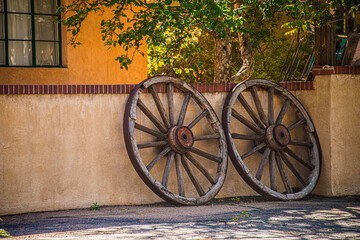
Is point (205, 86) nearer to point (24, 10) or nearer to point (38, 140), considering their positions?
point (38, 140)

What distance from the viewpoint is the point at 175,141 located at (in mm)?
7031

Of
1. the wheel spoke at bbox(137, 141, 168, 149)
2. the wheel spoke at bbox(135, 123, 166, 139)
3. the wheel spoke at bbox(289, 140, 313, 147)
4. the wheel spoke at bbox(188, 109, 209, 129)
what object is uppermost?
the wheel spoke at bbox(188, 109, 209, 129)

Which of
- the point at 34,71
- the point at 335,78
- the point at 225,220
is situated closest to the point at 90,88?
the point at 225,220

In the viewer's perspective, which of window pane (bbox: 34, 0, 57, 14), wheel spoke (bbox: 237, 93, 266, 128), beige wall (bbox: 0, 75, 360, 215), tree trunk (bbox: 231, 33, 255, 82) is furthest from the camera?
tree trunk (bbox: 231, 33, 255, 82)

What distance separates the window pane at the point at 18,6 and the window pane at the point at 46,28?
0.88 feet

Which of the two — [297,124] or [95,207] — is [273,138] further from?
[95,207]

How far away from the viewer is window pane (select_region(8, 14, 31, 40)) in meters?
9.59

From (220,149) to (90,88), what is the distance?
2.13 metres

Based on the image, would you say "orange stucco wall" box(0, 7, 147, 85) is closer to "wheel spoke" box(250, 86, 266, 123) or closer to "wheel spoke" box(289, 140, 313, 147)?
"wheel spoke" box(250, 86, 266, 123)

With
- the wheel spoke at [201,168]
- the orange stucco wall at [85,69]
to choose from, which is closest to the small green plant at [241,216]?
the wheel spoke at [201,168]

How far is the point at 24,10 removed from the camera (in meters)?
9.68

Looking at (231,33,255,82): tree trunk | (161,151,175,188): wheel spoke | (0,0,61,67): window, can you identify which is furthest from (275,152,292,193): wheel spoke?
(0,0,61,67): window

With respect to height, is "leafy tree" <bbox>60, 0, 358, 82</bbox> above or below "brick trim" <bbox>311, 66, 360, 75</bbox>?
above

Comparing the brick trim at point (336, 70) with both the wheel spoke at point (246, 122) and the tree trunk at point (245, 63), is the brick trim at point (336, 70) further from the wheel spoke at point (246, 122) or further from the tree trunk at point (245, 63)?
the tree trunk at point (245, 63)
